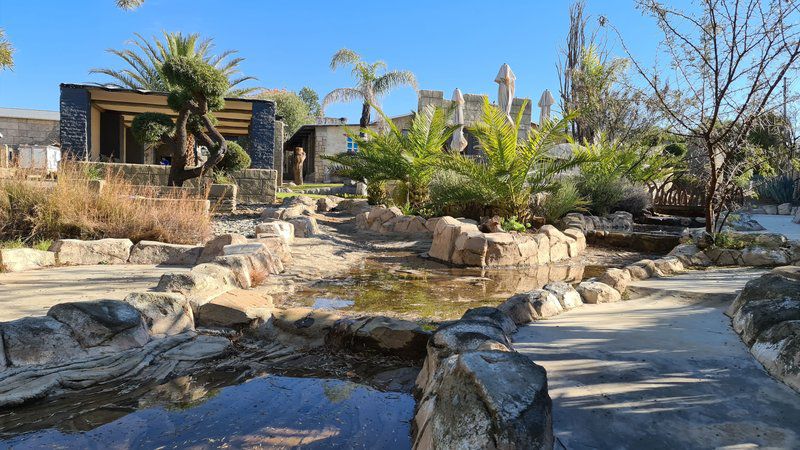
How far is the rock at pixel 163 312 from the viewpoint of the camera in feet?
10.2

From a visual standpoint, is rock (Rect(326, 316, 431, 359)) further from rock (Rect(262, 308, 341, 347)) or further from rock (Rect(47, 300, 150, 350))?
rock (Rect(47, 300, 150, 350))

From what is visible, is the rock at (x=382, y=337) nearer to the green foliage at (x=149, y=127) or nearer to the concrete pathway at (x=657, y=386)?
the concrete pathway at (x=657, y=386)

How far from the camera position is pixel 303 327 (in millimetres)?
3334

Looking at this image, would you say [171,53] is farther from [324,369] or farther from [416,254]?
[324,369]

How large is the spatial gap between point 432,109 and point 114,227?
7884 millimetres

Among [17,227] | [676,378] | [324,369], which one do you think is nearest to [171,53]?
[17,227]

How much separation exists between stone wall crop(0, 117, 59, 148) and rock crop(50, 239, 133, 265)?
20.0 m

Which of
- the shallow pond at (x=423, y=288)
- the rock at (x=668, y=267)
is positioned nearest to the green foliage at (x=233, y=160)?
the shallow pond at (x=423, y=288)

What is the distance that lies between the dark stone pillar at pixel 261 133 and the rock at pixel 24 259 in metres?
9.15

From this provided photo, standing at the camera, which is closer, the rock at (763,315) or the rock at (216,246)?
the rock at (763,315)

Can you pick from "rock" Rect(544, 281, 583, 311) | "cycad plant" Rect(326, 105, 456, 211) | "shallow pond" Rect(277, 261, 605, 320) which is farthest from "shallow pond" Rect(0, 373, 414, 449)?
"cycad plant" Rect(326, 105, 456, 211)

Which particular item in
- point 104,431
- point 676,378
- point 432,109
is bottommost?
point 104,431

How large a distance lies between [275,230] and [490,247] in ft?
9.48

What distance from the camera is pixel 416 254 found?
25.3 ft
